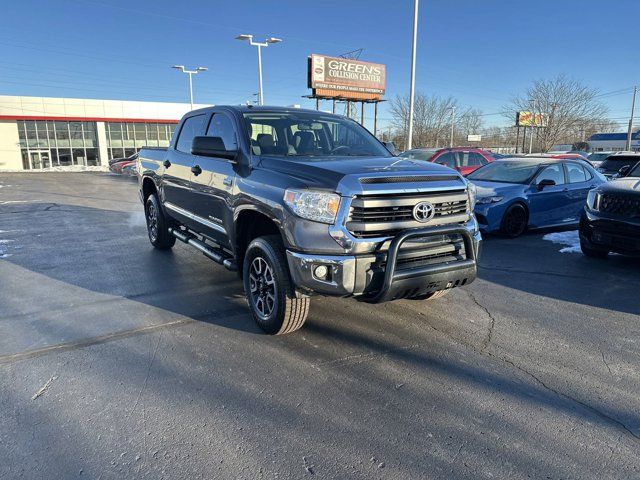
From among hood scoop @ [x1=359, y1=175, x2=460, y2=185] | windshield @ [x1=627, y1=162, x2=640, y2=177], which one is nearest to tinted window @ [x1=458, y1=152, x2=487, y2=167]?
windshield @ [x1=627, y1=162, x2=640, y2=177]

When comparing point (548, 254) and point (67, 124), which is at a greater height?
point (67, 124)

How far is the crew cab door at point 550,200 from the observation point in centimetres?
848

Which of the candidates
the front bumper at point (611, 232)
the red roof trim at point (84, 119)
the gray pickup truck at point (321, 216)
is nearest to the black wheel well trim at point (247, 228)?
the gray pickup truck at point (321, 216)

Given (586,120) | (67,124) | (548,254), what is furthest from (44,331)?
(586,120)

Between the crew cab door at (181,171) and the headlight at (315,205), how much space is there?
246 cm

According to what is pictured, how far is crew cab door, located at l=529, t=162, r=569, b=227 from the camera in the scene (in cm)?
848

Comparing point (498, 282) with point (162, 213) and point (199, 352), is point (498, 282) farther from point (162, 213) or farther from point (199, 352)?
point (162, 213)

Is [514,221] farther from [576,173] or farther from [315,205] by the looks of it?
[315,205]

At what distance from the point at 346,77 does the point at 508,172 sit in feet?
75.3

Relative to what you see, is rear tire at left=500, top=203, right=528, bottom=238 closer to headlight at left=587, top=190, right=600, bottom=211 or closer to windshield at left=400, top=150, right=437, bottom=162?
headlight at left=587, top=190, right=600, bottom=211

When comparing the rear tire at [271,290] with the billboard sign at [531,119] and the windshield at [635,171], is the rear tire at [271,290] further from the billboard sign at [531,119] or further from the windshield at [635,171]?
the billboard sign at [531,119]

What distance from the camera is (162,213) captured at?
692 cm

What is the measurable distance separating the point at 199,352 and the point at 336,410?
53.7 inches

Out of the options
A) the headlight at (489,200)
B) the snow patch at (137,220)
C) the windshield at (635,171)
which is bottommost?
the snow patch at (137,220)
